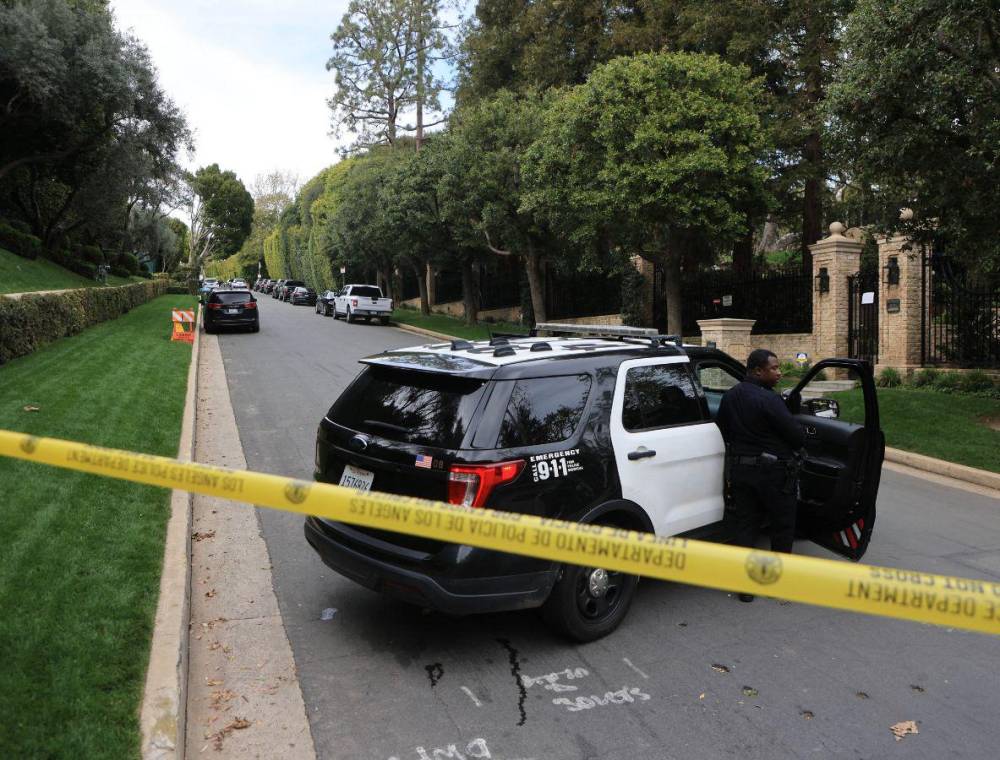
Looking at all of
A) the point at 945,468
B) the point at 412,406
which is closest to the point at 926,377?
the point at 945,468

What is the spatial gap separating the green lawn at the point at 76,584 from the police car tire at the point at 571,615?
218 cm

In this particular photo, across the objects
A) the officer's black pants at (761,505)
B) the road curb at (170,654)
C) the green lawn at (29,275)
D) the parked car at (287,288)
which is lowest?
the road curb at (170,654)

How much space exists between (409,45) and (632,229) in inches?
1207

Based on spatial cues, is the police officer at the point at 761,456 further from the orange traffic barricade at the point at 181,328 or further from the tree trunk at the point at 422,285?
the tree trunk at the point at 422,285

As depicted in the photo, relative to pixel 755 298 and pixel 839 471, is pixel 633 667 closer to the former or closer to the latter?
pixel 839 471

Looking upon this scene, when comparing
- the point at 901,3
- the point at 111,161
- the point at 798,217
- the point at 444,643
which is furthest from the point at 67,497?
the point at 798,217

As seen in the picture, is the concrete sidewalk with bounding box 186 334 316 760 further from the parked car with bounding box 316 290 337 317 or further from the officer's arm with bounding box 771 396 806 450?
the parked car with bounding box 316 290 337 317

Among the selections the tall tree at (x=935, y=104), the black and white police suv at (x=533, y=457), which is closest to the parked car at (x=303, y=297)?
the tall tree at (x=935, y=104)

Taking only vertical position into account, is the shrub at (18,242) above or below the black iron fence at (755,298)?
above

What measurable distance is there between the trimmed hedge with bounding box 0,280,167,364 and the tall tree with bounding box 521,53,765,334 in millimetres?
11796

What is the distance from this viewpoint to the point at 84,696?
3.62 meters

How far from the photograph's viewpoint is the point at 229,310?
2580cm

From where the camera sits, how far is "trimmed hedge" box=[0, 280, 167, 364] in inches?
523

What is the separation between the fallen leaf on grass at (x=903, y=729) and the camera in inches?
146
